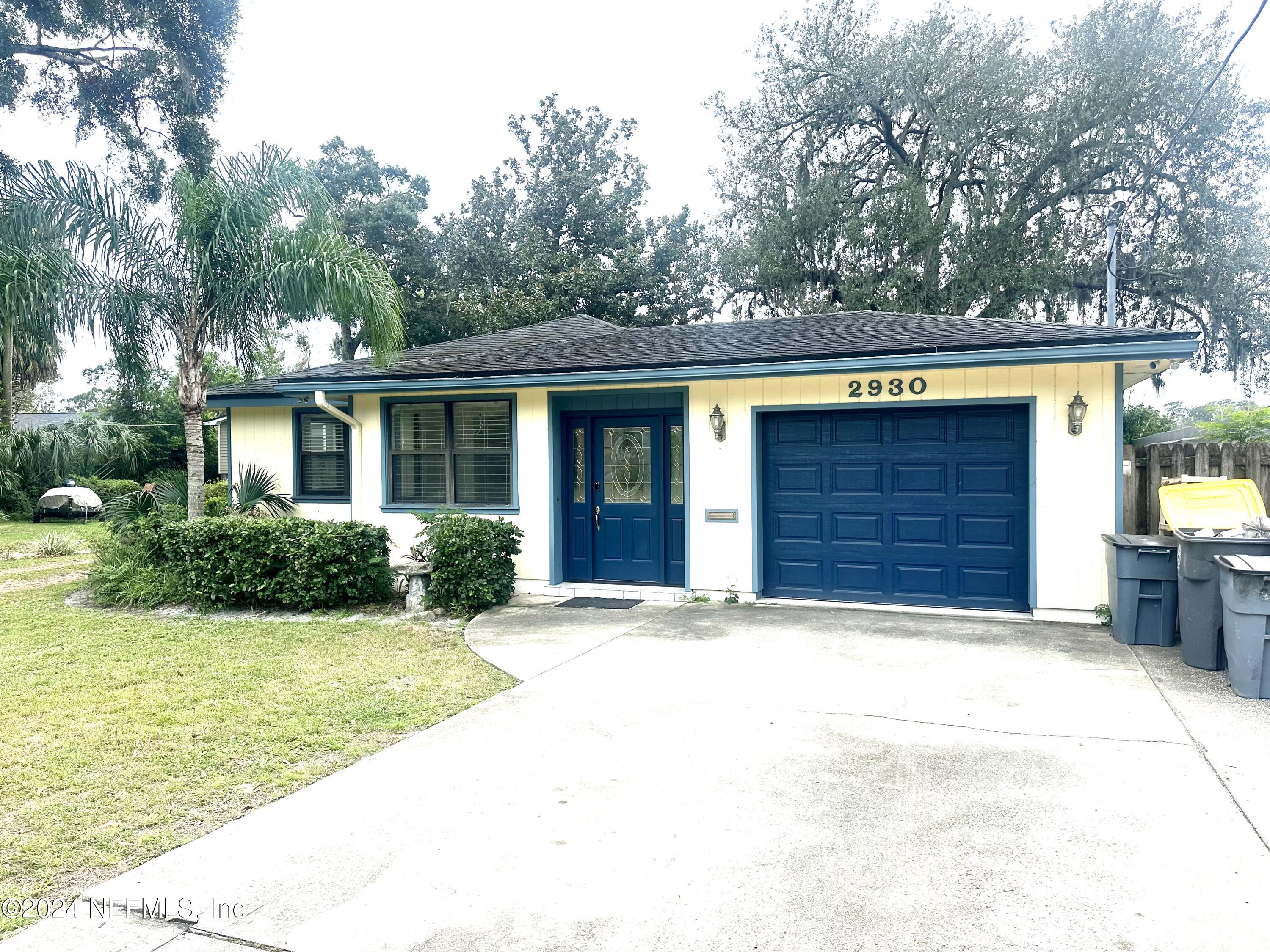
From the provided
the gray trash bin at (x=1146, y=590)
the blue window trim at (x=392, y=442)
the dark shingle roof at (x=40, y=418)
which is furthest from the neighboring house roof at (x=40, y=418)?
the gray trash bin at (x=1146, y=590)

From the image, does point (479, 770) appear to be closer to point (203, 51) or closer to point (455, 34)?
point (203, 51)

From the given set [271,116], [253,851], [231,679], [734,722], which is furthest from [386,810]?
[271,116]

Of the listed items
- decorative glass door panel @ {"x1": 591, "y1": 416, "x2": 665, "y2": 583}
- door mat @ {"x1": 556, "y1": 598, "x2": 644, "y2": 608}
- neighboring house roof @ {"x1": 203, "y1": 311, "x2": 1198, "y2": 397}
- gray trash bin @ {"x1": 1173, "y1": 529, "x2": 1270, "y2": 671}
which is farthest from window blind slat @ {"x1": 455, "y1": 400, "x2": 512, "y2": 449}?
gray trash bin @ {"x1": 1173, "y1": 529, "x2": 1270, "y2": 671}

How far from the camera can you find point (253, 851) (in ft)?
11.1

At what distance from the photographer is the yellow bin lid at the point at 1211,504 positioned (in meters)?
6.53

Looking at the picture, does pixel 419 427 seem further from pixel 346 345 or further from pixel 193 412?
pixel 346 345

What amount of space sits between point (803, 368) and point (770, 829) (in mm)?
5346

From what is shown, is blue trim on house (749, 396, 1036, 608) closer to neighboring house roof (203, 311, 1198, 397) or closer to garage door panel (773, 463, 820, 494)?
garage door panel (773, 463, 820, 494)

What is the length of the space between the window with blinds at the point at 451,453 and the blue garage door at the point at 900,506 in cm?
317

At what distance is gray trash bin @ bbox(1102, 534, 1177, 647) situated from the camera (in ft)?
21.2

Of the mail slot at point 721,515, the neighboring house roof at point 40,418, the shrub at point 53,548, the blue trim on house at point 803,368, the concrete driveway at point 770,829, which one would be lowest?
the concrete driveway at point 770,829

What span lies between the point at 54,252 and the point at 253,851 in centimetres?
881

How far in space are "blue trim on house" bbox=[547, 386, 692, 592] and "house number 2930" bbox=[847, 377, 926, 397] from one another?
1.84 meters

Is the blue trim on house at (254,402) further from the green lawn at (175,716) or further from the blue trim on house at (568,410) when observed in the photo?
the blue trim on house at (568,410)
